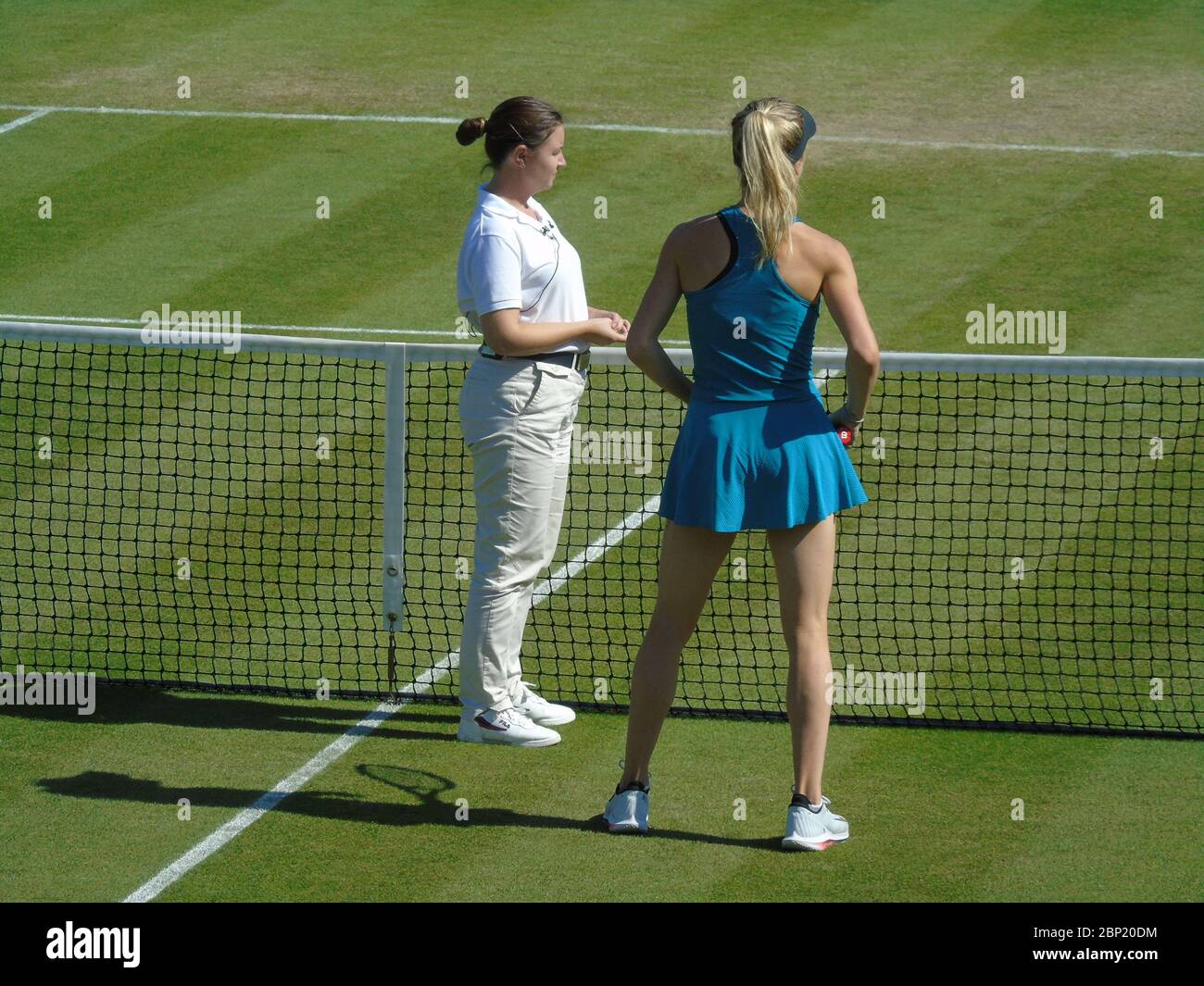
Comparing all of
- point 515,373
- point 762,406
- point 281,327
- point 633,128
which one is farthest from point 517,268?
point 633,128

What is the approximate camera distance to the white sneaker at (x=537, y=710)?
8.33 meters

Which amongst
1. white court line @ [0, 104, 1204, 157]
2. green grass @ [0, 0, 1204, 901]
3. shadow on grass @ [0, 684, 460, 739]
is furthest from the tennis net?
white court line @ [0, 104, 1204, 157]

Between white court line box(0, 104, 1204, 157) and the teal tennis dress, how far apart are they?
40.6ft

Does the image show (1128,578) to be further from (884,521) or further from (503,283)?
(503,283)

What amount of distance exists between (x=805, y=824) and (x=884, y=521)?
4101mm

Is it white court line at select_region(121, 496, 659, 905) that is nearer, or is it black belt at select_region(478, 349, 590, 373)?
white court line at select_region(121, 496, 659, 905)

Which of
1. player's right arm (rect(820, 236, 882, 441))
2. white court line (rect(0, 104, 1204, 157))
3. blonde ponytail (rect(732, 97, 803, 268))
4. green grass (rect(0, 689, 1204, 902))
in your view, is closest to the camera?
blonde ponytail (rect(732, 97, 803, 268))

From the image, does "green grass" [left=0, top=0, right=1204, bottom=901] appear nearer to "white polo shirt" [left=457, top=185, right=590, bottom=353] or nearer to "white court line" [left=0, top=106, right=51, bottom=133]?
"white court line" [left=0, top=106, right=51, bottom=133]

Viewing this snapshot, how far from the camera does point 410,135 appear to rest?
62.4 feet

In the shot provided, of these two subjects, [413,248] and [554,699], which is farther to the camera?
[413,248]

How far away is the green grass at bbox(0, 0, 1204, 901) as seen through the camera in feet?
24.2

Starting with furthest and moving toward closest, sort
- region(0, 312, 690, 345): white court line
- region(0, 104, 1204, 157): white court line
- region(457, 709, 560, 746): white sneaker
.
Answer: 1. region(0, 104, 1204, 157): white court line
2. region(0, 312, 690, 345): white court line
3. region(457, 709, 560, 746): white sneaker

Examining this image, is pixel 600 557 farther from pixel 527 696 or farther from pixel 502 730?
pixel 502 730

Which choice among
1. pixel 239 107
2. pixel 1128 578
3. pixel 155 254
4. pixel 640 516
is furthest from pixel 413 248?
pixel 1128 578
